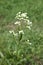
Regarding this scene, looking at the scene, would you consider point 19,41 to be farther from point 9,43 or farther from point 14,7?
point 14,7

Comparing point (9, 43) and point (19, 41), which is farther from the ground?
point (19, 41)

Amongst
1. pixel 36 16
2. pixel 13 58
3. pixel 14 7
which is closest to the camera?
pixel 13 58

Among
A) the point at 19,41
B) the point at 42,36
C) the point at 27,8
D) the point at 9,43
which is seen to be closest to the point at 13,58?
the point at 19,41

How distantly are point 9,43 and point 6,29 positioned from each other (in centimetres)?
89

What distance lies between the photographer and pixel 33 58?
4625 millimetres

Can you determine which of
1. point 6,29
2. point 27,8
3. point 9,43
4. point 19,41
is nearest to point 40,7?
point 27,8

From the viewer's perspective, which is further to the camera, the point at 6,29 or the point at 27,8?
the point at 27,8

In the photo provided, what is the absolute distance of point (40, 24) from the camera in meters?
6.01

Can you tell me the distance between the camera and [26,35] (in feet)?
17.9

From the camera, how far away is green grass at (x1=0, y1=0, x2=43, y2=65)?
4.46 metres

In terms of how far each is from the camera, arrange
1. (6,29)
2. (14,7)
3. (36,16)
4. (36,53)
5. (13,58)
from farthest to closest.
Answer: (14,7) < (36,16) < (6,29) < (36,53) < (13,58)

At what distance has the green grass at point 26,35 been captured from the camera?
446 cm

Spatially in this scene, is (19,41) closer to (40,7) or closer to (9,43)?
(9,43)

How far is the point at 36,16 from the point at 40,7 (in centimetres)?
44
